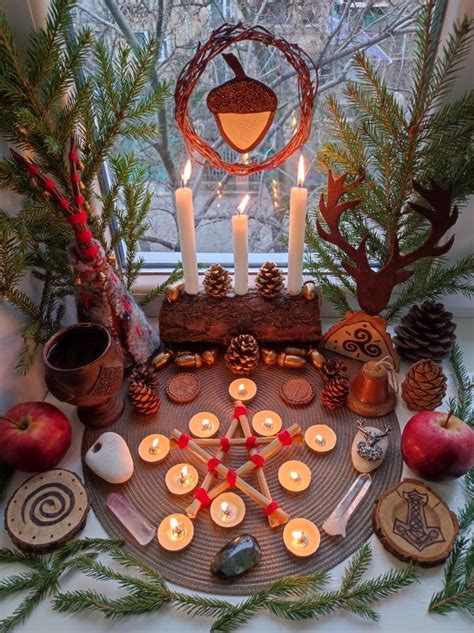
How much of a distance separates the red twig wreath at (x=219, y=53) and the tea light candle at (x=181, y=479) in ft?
1.79

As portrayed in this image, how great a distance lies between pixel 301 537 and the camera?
0.74m

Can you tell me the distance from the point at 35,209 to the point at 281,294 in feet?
1.64

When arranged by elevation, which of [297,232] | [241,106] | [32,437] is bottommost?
[32,437]

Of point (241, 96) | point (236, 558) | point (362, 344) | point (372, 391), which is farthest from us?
point (362, 344)

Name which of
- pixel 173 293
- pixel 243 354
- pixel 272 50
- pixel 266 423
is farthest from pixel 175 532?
pixel 272 50

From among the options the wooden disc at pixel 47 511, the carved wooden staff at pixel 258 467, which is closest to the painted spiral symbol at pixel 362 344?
the carved wooden staff at pixel 258 467

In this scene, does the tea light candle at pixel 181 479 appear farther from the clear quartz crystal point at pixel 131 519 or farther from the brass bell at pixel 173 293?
the brass bell at pixel 173 293

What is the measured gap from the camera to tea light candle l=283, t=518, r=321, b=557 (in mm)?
724

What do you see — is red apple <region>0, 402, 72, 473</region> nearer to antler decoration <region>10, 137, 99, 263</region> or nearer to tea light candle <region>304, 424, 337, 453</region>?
antler decoration <region>10, 137, 99, 263</region>

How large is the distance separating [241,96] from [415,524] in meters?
0.74

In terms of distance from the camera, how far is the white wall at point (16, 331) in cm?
80

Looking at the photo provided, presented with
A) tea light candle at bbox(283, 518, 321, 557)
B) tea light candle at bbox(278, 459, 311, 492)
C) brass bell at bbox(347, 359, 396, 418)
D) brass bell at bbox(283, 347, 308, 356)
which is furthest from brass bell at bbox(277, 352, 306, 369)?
tea light candle at bbox(283, 518, 321, 557)

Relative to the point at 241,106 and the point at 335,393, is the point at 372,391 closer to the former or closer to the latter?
the point at 335,393

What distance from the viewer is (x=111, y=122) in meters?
0.82
